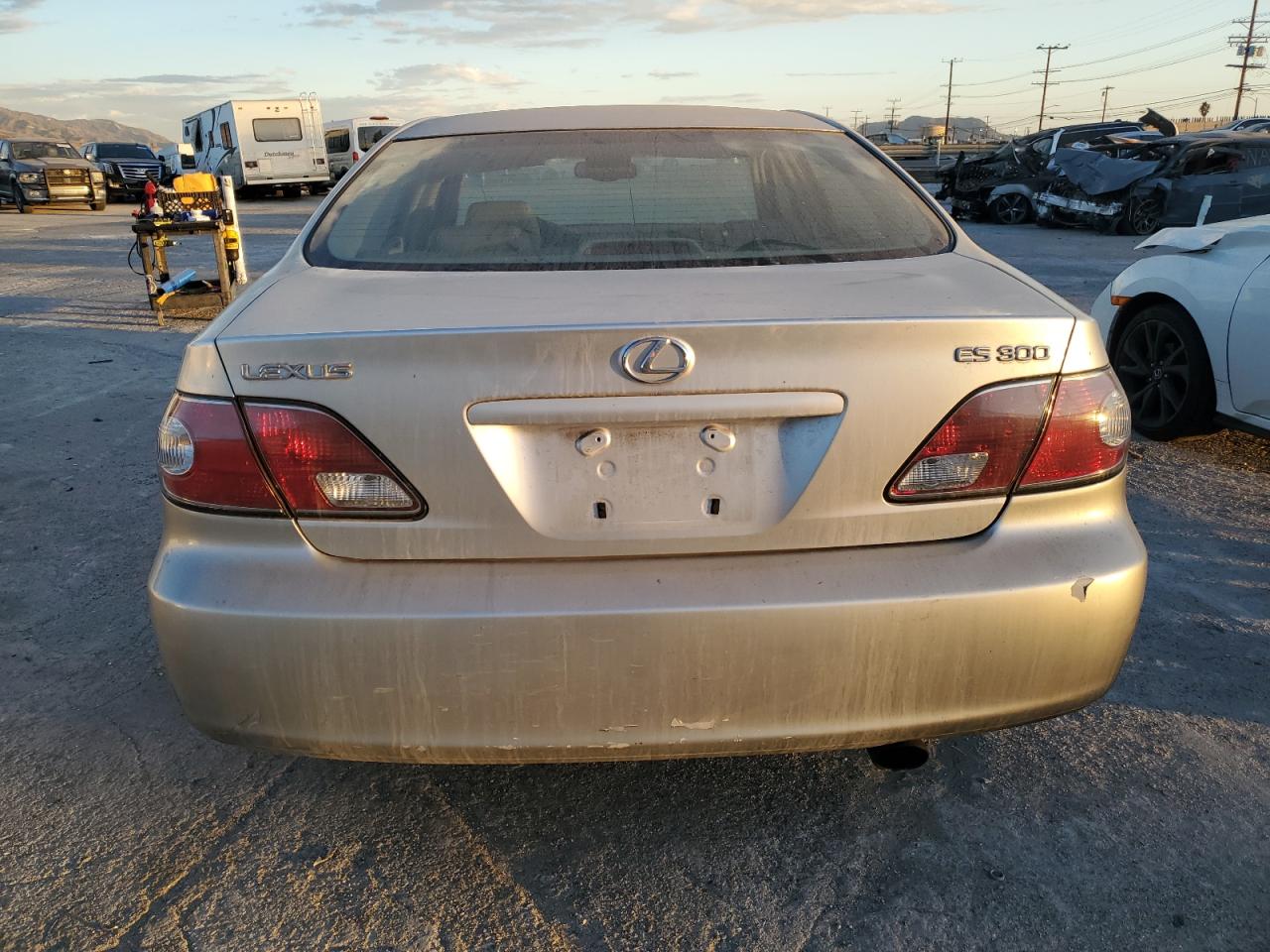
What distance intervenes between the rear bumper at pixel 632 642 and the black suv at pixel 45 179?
29.4m

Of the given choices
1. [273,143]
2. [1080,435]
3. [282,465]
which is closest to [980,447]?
[1080,435]

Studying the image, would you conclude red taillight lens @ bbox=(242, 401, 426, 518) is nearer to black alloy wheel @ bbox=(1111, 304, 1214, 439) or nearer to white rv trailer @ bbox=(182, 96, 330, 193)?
black alloy wheel @ bbox=(1111, 304, 1214, 439)

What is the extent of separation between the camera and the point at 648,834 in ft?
7.61

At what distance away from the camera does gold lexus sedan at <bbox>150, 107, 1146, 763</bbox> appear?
1.83m

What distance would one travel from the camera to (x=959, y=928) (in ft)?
6.63

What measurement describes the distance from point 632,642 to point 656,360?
502mm

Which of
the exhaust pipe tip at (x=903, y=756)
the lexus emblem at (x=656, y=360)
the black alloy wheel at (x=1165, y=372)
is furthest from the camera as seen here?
the black alloy wheel at (x=1165, y=372)

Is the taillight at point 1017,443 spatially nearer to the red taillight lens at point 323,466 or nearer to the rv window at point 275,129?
the red taillight lens at point 323,466

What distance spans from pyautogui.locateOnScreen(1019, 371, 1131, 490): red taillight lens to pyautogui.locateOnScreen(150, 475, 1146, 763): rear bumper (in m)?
0.05

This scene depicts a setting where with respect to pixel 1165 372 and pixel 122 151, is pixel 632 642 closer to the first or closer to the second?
pixel 1165 372

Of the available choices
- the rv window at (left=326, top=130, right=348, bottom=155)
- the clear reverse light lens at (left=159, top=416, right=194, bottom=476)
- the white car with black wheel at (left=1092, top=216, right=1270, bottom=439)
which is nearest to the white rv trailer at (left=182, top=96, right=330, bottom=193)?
the rv window at (left=326, top=130, right=348, bottom=155)

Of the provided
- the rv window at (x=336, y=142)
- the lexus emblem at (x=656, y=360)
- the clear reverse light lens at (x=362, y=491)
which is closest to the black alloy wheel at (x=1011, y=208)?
the lexus emblem at (x=656, y=360)

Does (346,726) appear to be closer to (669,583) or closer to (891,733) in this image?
(669,583)

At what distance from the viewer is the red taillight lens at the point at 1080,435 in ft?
6.45
